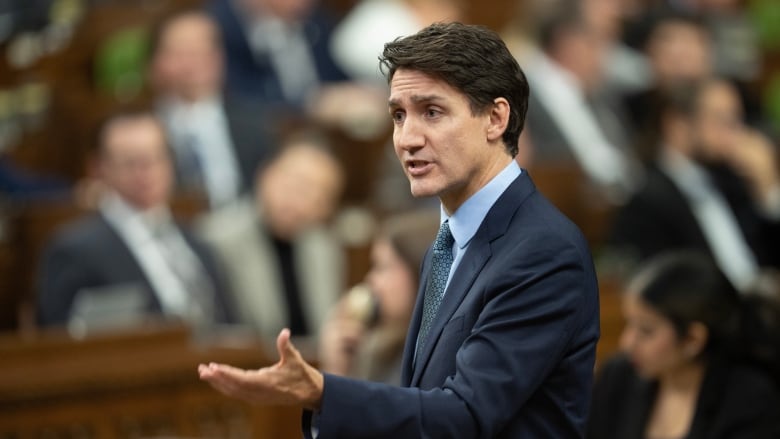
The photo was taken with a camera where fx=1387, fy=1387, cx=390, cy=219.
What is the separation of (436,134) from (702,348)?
1568mm

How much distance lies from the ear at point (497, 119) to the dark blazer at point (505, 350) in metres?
0.09

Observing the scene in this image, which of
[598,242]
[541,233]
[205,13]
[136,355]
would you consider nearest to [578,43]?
[598,242]

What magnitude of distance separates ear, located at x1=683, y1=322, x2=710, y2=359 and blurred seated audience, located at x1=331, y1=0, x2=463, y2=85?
12.0 ft

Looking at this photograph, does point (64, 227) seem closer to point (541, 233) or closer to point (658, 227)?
point (658, 227)

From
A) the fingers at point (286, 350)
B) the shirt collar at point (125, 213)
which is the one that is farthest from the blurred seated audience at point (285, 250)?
the fingers at point (286, 350)

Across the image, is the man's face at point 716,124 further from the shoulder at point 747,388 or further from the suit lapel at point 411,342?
the suit lapel at point 411,342

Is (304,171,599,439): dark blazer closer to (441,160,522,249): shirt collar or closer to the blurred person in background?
(441,160,522,249): shirt collar

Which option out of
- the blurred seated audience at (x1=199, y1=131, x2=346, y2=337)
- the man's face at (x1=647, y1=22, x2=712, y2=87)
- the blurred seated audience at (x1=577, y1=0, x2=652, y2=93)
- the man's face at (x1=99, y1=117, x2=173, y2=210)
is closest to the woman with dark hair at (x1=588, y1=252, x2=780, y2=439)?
the blurred seated audience at (x1=199, y1=131, x2=346, y2=337)

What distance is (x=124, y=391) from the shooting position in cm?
399

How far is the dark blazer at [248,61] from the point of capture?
6.54 m

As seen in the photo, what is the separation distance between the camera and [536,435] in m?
1.93

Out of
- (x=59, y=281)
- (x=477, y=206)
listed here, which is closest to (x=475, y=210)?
(x=477, y=206)

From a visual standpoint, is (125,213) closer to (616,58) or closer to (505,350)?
(505,350)

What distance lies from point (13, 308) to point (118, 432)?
1.25 meters
